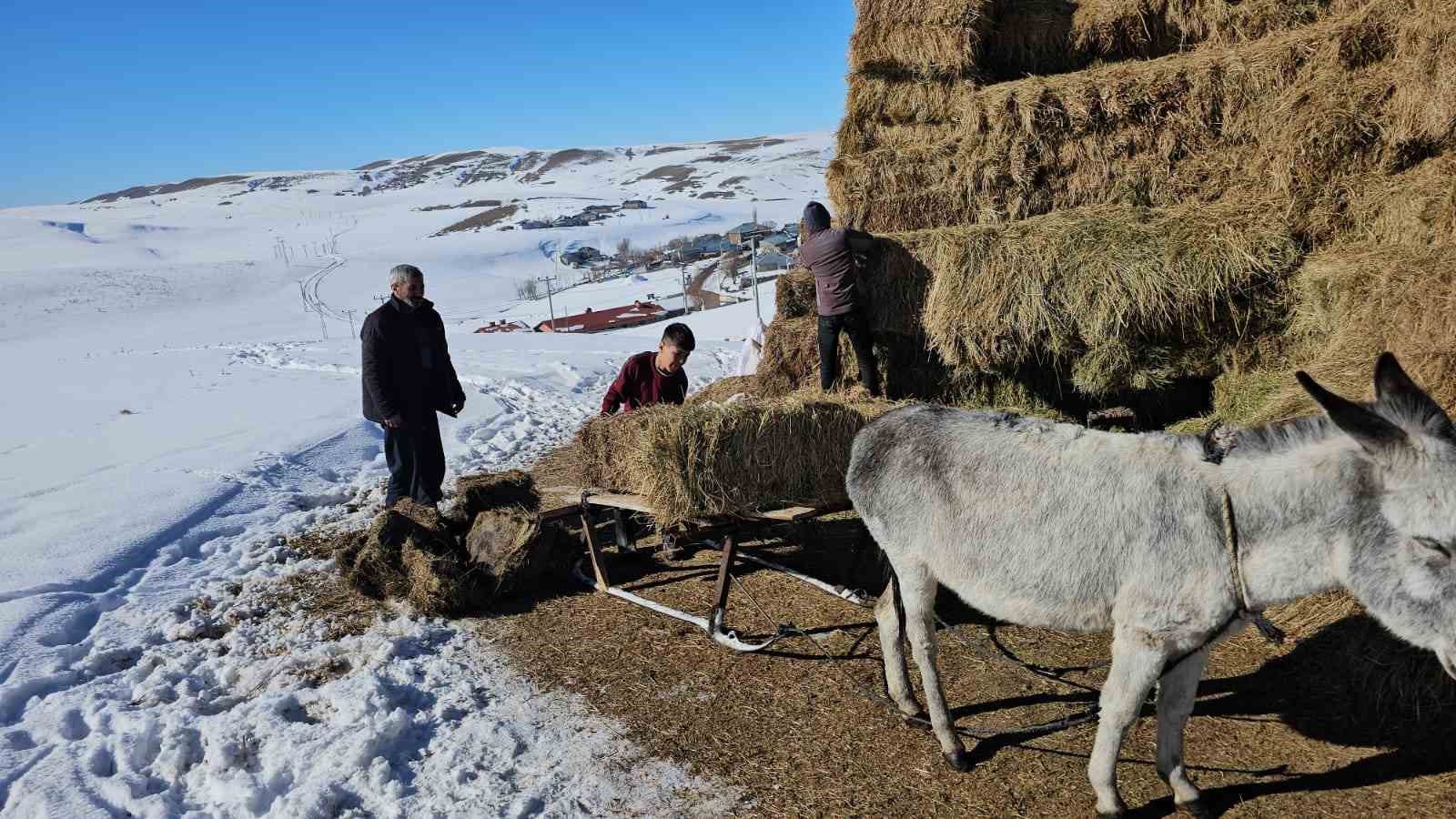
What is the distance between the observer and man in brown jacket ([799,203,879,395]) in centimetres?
770

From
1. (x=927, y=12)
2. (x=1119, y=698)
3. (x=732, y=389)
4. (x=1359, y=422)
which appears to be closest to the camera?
(x=1359, y=422)

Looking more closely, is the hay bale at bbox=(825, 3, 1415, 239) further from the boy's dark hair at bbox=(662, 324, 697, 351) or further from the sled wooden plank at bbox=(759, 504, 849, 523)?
the sled wooden plank at bbox=(759, 504, 849, 523)

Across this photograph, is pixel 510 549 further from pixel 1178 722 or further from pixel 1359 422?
pixel 1359 422

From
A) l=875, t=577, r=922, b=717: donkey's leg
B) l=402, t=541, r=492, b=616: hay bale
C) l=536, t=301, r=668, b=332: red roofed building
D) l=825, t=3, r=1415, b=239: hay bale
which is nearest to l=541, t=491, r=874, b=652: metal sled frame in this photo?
l=402, t=541, r=492, b=616: hay bale

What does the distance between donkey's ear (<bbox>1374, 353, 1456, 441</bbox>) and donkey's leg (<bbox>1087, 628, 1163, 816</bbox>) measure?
3.72 feet

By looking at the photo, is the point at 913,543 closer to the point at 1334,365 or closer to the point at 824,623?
the point at 824,623

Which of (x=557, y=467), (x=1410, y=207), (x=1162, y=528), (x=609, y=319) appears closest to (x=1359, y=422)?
(x=1162, y=528)

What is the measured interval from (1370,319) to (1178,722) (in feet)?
10.1

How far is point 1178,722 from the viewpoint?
350 cm

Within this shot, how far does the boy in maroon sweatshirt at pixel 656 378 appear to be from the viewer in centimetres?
677

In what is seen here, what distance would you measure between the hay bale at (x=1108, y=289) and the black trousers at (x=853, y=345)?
0.66 meters

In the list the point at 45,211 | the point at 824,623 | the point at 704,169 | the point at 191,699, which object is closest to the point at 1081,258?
the point at 824,623

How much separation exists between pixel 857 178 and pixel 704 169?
14699 cm

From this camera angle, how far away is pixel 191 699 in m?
4.68
